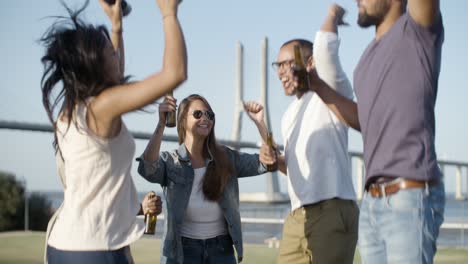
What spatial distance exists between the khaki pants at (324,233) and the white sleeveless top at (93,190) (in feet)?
3.43

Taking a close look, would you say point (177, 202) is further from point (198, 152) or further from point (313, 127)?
point (313, 127)

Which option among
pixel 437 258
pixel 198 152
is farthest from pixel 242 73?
pixel 198 152

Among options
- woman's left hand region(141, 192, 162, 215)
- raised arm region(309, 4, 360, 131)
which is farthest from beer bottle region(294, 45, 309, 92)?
woman's left hand region(141, 192, 162, 215)

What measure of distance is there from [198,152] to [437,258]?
3.46m

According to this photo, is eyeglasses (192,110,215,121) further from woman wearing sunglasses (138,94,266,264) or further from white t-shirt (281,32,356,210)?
white t-shirt (281,32,356,210)

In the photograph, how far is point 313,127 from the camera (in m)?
2.76

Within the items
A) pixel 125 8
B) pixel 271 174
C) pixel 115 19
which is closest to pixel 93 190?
pixel 115 19

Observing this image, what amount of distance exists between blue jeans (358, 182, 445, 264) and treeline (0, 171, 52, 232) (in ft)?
32.4

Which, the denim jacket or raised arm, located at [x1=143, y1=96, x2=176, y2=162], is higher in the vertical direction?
raised arm, located at [x1=143, y1=96, x2=176, y2=162]

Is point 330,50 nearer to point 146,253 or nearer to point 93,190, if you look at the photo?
point 93,190

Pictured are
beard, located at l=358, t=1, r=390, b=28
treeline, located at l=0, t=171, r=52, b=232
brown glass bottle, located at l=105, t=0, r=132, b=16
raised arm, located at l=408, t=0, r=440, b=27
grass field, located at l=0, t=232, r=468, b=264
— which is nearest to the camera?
raised arm, located at l=408, t=0, r=440, b=27

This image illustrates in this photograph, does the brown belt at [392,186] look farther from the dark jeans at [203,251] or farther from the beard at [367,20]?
the dark jeans at [203,251]

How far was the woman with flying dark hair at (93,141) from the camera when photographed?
1766 millimetres

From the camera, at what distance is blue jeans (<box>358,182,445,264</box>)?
1.83 metres
